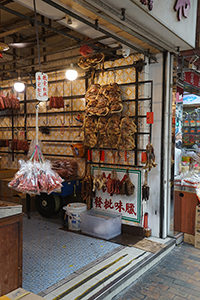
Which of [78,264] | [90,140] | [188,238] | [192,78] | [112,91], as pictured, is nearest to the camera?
[78,264]

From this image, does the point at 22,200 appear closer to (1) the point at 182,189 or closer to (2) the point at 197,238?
(1) the point at 182,189

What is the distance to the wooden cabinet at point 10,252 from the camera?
2.92 meters

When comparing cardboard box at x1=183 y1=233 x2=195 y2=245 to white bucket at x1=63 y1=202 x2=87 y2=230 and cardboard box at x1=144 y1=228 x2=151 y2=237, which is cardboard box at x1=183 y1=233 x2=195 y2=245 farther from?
white bucket at x1=63 y1=202 x2=87 y2=230

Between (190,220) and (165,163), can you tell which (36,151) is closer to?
(165,163)

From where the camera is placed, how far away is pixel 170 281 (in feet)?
13.4

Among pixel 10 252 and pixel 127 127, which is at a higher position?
pixel 127 127

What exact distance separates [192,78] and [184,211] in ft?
11.4

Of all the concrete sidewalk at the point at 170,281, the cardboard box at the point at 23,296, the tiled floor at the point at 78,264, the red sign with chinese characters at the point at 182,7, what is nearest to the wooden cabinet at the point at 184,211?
the tiled floor at the point at 78,264

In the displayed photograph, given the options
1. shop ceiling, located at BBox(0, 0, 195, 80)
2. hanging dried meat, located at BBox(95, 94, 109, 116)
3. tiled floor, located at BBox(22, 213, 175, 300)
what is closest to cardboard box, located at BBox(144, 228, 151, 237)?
tiled floor, located at BBox(22, 213, 175, 300)

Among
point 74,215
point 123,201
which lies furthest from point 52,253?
point 123,201

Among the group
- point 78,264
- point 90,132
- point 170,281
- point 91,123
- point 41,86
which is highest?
point 41,86

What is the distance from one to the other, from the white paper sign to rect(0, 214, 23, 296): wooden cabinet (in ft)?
9.74

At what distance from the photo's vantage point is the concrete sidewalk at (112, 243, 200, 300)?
12.1 feet

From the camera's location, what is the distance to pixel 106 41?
211 inches
